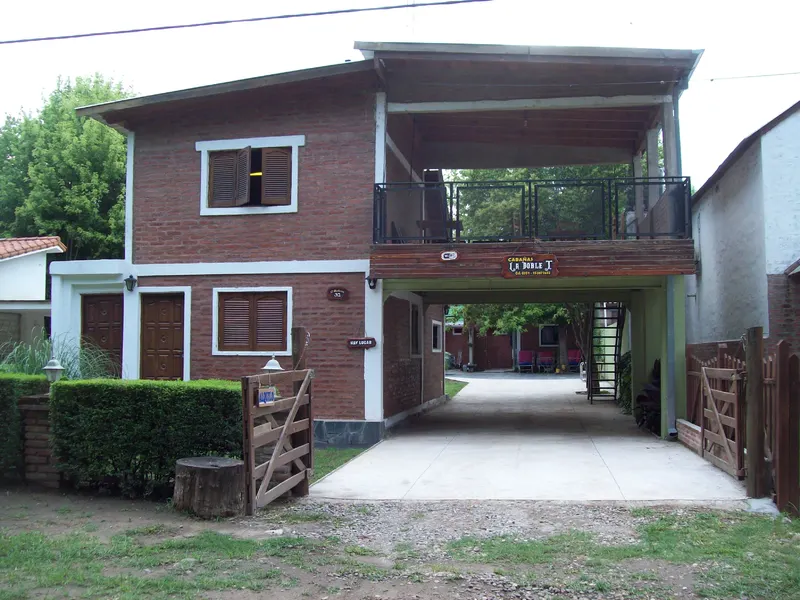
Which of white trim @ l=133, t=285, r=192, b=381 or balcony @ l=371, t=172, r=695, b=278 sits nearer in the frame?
balcony @ l=371, t=172, r=695, b=278

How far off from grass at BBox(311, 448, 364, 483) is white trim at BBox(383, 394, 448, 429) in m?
1.20

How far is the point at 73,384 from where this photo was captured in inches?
311

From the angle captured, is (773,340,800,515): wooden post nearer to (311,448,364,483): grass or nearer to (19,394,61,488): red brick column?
(311,448,364,483): grass

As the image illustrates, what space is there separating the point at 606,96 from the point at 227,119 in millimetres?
6518

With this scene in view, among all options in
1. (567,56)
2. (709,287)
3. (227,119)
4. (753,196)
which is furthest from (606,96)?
(227,119)

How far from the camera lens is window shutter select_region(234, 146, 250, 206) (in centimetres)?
1285

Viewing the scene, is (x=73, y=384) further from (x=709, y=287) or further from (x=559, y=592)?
(x=709, y=287)

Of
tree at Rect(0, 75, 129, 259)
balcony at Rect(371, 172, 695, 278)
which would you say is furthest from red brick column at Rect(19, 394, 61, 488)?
tree at Rect(0, 75, 129, 259)

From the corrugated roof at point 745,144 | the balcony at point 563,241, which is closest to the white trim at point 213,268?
the balcony at point 563,241

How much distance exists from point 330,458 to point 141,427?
3.65 metres

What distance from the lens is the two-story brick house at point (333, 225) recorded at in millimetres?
11898

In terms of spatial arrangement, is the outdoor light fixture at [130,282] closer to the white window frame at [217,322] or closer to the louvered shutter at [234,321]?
the white window frame at [217,322]

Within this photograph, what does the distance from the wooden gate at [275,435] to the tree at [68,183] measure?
894 inches

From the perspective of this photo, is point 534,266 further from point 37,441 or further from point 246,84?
point 37,441
